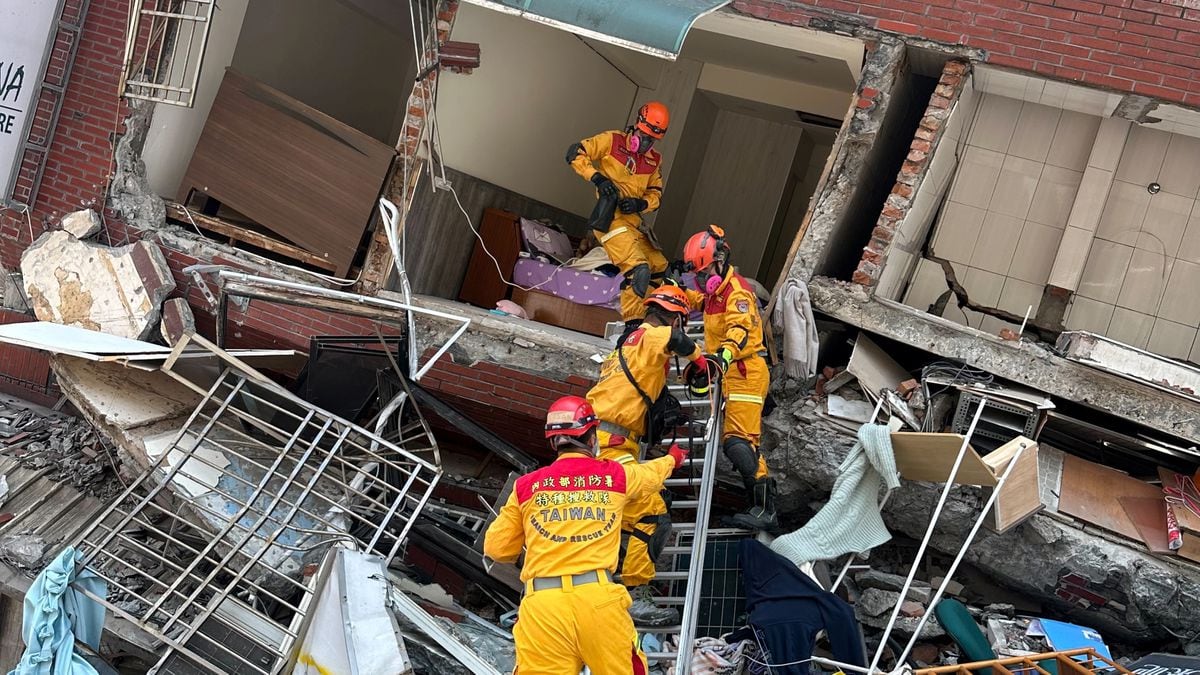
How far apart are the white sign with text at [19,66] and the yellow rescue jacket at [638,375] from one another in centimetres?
537

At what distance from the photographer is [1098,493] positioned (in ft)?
22.1

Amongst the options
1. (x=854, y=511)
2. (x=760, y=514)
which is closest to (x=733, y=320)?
(x=760, y=514)

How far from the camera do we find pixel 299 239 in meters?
8.20

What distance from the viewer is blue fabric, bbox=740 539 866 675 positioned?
5766 millimetres

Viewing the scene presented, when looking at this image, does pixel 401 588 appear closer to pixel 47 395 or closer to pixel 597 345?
pixel 597 345

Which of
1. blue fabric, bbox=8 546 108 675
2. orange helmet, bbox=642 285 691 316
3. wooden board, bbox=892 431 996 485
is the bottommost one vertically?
blue fabric, bbox=8 546 108 675

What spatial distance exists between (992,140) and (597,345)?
3.36 metres

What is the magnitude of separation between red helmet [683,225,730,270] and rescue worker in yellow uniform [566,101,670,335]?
103cm

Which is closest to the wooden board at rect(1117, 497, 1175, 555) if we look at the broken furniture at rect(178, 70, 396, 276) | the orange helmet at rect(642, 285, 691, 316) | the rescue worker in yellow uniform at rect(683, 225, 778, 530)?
the rescue worker in yellow uniform at rect(683, 225, 778, 530)

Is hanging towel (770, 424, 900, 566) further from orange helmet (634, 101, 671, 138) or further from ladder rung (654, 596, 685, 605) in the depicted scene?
orange helmet (634, 101, 671, 138)

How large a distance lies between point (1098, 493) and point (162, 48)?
24.5ft

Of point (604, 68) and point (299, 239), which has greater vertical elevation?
point (604, 68)

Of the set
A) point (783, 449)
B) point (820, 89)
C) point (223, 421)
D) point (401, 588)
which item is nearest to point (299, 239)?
point (223, 421)

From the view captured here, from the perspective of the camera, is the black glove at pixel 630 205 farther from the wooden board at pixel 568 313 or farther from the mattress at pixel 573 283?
the wooden board at pixel 568 313
